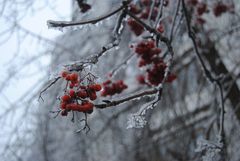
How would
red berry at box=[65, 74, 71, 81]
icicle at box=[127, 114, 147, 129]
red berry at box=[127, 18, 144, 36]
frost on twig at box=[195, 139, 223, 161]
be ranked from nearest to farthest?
red berry at box=[65, 74, 71, 81], icicle at box=[127, 114, 147, 129], frost on twig at box=[195, 139, 223, 161], red berry at box=[127, 18, 144, 36]

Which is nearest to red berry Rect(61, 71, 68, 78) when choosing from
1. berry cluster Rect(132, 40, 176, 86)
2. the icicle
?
the icicle

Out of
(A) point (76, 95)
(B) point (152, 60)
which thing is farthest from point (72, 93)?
(B) point (152, 60)

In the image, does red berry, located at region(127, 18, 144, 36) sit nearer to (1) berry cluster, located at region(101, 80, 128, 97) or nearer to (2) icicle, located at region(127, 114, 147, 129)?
(1) berry cluster, located at region(101, 80, 128, 97)

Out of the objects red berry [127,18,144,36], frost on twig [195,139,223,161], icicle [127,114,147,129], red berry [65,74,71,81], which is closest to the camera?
red berry [65,74,71,81]

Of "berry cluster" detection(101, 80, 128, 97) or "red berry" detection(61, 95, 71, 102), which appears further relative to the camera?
"berry cluster" detection(101, 80, 128, 97)

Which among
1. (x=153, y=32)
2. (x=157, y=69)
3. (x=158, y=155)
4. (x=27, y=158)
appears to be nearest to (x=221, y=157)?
(x=157, y=69)

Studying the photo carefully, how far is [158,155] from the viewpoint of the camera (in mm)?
4324

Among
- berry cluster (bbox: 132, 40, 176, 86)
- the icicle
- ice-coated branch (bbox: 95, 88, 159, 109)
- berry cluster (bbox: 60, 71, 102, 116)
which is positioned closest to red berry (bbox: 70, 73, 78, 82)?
berry cluster (bbox: 60, 71, 102, 116)

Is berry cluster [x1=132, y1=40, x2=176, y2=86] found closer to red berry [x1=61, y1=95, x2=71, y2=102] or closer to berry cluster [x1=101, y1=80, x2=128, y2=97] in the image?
berry cluster [x1=101, y1=80, x2=128, y2=97]

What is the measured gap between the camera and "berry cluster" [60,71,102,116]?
1479 millimetres

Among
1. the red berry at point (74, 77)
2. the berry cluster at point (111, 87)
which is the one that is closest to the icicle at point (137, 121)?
the red berry at point (74, 77)

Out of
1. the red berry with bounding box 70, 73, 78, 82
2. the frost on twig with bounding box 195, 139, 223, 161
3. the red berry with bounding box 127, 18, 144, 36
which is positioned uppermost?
the red berry with bounding box 127, 18, 144, 36

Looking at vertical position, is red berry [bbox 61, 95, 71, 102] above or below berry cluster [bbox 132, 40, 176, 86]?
below

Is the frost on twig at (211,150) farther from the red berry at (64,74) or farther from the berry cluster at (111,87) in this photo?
the red berry at (64,74)
